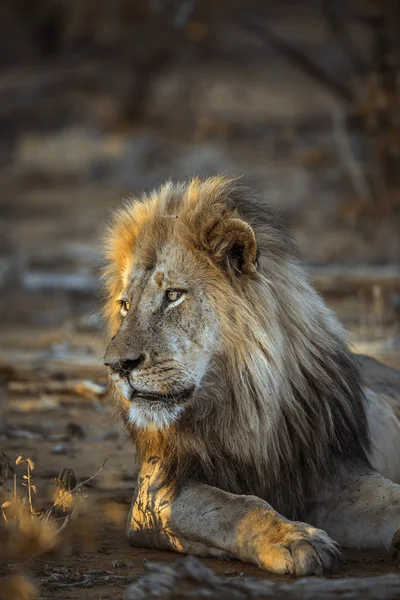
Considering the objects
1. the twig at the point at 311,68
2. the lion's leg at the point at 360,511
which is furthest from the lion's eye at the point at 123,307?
the twig at the point at 311,68

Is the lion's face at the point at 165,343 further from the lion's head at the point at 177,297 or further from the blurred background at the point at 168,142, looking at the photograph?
the blurred background at the point at 168,142

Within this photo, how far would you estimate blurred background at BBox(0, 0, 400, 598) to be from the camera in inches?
344

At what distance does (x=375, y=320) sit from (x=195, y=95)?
32.8 ft

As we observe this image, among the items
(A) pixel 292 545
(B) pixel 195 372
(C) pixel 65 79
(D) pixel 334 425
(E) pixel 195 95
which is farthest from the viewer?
(E) pixel 195 95

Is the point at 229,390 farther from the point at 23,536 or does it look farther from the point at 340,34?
the point at 340,34

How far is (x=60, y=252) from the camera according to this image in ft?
40.8

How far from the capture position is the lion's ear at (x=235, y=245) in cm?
397

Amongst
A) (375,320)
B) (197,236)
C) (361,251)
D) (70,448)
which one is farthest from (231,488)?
(361,251)

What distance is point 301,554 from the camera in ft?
11.0

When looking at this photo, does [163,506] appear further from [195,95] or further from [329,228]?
[195,95]

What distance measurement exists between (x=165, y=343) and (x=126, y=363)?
0.50 ft

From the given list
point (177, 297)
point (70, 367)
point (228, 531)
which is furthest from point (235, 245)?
point (70, 367)

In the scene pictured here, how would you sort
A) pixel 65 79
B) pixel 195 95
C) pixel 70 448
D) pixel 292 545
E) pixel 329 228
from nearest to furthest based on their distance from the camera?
pixel 292 545 → pixel 70 448 → pixel 329 228 → pixel 65 79 → pixel 195 95

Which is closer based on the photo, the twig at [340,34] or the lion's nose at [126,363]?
the lion's nose at [126,363]
